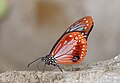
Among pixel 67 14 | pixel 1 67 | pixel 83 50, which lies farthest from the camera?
pixel 67 14

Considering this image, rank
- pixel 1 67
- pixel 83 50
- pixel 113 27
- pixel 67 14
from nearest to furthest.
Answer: pixel 83 50 < pixel 1 67 < pixel 113 27 < pixel 67 14

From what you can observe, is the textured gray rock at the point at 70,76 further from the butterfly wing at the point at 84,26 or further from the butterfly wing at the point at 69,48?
the butterfly wing at the point at 84,26

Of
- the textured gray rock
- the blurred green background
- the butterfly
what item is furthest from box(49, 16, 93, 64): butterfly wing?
the blurred green background

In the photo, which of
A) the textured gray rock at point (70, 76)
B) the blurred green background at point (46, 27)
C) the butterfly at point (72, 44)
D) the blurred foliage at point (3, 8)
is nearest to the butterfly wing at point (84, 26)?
the butterfly at point (72, 44)

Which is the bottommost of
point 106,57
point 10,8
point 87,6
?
point 106,57

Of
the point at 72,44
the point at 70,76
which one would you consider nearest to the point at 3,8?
the point at 72,44

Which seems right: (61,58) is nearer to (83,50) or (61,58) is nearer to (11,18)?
(83,50)

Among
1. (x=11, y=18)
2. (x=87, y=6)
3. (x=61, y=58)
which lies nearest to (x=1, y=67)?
(x=11, y=18)
